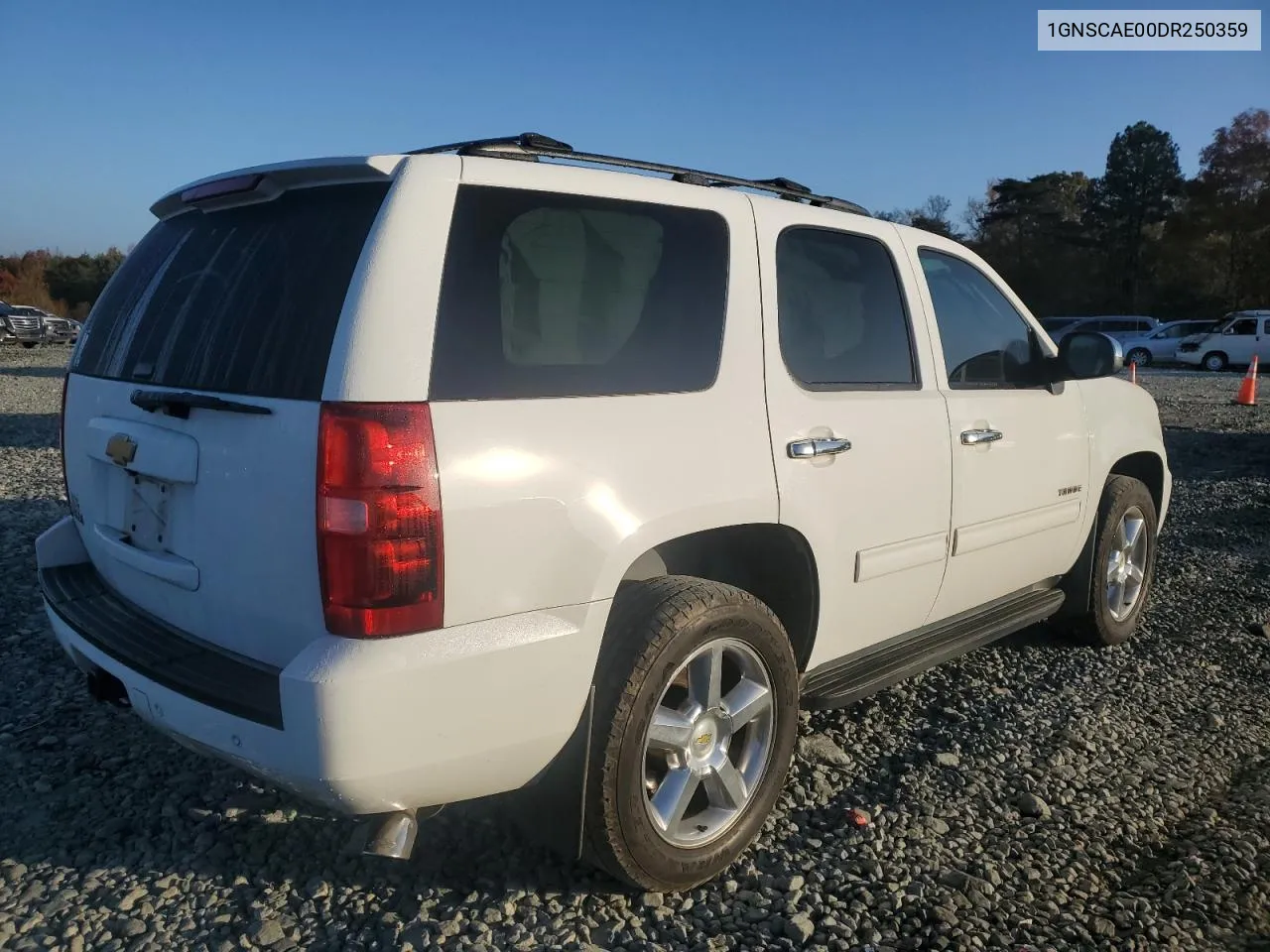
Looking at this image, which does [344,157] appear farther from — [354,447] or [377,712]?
[377,712]

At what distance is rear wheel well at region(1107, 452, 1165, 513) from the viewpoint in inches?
195

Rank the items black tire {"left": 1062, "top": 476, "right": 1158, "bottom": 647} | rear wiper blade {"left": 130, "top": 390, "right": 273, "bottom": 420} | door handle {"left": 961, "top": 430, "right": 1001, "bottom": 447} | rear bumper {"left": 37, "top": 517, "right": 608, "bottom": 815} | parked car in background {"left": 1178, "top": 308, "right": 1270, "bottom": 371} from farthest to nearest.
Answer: parked car in background {"left": 1178, "top": 308, "right": 1270, "bottom": 371}, black tire {"left": 1062, "top": 476, "right": 1158, "bottom": 647}, door handle {"left": 961, "top": 430, "right": 1001, "bottom": 447}, rear wiper blade {"left": 130, "top": 390, "right": 273, "bottom": 420}, rear bumper {"left": 37, "top": 517, "right": 608, "bottom": 815}

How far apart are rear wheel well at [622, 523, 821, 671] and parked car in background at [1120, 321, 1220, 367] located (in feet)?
106

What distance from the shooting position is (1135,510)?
4.81 metres

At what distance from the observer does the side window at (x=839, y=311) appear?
3057mm

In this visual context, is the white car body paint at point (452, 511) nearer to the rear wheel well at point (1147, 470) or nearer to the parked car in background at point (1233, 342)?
the rear wheel well at point (1147, 470)

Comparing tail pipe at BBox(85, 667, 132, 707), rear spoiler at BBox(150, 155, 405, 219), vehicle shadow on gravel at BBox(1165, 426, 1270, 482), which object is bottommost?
vehicle shadow on gravel at BBox(1165, 426, 1270, 482)

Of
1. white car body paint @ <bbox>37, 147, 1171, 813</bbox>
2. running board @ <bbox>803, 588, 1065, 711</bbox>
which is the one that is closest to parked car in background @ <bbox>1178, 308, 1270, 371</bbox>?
running board @ <bbox>803, 588, 1065, 711</bbox>

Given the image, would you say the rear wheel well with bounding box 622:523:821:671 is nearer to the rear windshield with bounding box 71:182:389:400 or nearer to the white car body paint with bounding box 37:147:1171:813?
the white car body paint with bounding box 37:147:1171:813

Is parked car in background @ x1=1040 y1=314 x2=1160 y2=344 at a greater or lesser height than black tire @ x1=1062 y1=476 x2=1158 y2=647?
greater

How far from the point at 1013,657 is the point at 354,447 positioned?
11.9 feet

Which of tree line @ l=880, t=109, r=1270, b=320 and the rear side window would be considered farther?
tree line @ l=880, t=109, r=1270, b=320

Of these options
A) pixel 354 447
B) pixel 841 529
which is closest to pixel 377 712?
pixel 354 447

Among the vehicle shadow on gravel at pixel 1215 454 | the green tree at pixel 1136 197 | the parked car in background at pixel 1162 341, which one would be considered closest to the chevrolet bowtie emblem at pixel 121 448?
the vehicle shadow on gravel at pixel 1215 454
